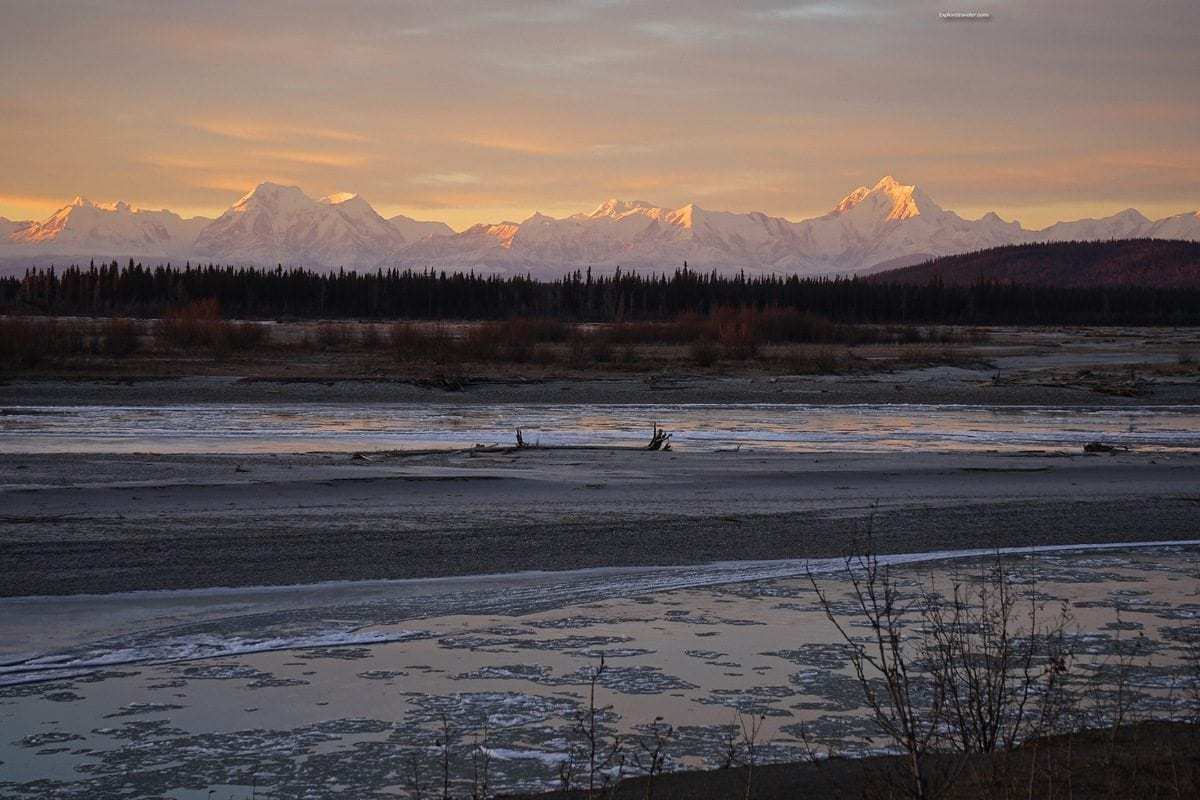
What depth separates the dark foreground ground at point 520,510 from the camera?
11922 millimetres

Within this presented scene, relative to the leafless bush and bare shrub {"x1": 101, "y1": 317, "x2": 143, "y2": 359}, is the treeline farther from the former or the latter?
the leafless bush

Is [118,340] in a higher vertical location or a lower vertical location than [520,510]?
higher

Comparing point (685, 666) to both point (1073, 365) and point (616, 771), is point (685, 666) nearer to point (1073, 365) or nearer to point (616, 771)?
point (616, 771)

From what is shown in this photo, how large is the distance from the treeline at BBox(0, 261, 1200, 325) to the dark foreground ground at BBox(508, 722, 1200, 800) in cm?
10157

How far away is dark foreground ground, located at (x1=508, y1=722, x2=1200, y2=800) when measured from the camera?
17.8 ft

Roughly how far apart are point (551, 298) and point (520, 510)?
4461 inches

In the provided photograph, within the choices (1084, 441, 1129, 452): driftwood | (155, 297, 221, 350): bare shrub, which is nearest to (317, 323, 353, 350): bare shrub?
(155, 297, 221, 350): bare shrub

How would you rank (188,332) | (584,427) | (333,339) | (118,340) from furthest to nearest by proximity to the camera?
(333,339)
(188,332)
(118,340)
(584,427)

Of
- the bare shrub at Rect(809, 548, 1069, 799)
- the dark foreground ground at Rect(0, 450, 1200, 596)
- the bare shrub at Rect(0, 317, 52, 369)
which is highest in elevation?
the bare shrub at Rect(0, 317, 52, 369)

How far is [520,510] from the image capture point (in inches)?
590

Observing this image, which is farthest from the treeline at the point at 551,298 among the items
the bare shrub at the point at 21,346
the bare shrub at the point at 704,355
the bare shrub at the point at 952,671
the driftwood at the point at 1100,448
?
Answer: the bare shrub at the point at 952,671

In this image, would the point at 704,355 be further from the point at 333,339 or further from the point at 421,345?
the point at 333,339

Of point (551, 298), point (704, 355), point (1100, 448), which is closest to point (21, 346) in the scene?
point (704, 355)

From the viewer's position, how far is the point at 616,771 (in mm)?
6223
